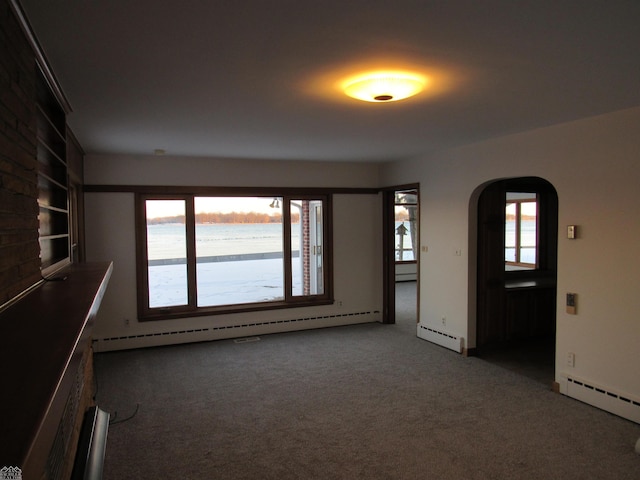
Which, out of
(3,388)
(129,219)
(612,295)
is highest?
(129,219)

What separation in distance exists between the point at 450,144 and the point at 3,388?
4940 millimetres

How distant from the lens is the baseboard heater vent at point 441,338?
17.4 ft

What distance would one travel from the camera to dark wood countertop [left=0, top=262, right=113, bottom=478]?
58cm

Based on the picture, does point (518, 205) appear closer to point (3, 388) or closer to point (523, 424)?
point (523, 424)

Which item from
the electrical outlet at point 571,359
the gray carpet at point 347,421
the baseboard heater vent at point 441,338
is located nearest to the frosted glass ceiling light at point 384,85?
the gray carpet at point 347,421

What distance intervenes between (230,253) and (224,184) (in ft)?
3.62

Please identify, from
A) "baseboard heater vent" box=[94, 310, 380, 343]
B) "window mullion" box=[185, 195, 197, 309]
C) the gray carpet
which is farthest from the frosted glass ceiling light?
"baseboard heater vent" box=[94, 310, 380, 343]

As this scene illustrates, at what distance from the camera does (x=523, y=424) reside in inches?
136

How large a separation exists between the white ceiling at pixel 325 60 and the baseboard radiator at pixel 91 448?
1963 mm

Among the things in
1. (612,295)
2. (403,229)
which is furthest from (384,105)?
(403,229)

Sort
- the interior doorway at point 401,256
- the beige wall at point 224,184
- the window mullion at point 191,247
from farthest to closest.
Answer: the interior doorway at point 401,256, the window mullion at point 191,247, the beige wall at point 224,184

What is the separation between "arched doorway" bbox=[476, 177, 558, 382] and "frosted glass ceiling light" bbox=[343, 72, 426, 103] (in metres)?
2.84

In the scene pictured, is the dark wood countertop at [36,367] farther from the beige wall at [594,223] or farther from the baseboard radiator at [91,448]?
the beige wall at [594,223]

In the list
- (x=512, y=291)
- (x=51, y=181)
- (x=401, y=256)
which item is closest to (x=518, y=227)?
(x=512, y=291)
